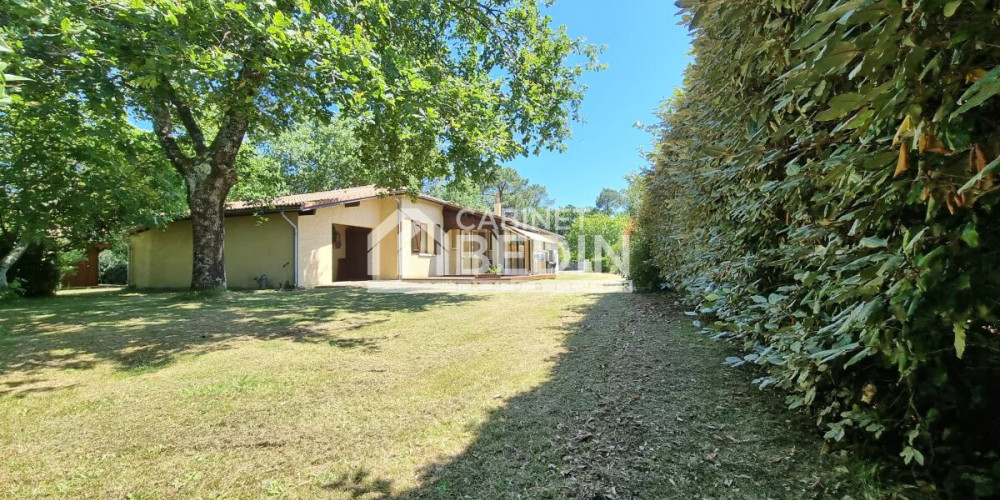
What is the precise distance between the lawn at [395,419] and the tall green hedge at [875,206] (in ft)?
2.44

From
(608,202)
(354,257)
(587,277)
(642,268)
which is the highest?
(608,202)

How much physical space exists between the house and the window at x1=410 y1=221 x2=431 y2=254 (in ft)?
0.19

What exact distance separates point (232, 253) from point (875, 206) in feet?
75.9

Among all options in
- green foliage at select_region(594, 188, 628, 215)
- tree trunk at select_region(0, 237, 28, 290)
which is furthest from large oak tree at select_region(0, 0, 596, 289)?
green foliage at select_region(594, 188, 628, 215)

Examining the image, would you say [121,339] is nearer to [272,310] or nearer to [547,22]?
[272,310]

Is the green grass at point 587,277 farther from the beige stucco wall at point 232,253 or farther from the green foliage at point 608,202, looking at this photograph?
the green foliage at point 608,202

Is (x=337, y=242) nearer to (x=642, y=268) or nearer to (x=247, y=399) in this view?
(x=642, y=268)

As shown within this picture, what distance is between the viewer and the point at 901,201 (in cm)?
162

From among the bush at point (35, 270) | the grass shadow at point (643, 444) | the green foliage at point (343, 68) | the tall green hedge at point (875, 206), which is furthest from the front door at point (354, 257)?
the tall green hedge at point (875, 206)

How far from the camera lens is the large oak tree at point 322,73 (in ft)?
20.7

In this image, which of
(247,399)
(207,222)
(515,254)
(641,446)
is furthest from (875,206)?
(515,254)

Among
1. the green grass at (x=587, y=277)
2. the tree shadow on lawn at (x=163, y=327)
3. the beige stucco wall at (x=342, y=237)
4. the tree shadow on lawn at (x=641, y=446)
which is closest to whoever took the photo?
the tree shadow on lawn at (x=641, y=446)

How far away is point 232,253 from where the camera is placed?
19.8m

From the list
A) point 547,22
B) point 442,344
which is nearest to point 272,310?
point 442,344
